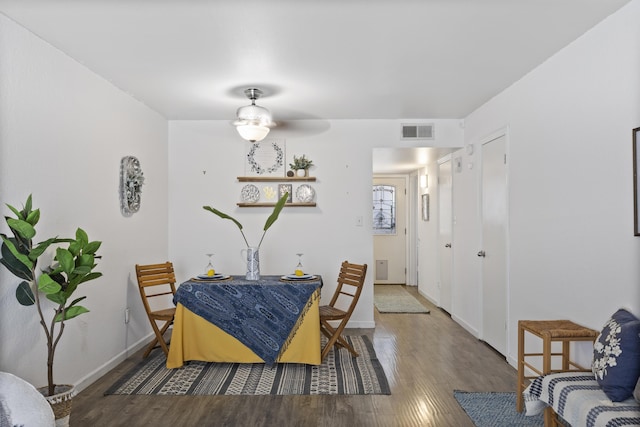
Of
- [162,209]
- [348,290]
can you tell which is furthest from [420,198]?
[162,209]

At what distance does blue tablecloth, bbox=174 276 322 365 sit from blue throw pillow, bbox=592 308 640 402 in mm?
2105

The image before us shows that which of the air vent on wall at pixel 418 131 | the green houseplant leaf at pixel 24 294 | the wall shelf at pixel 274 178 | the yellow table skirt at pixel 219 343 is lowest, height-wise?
the yellow table skirt at pixel 219 343

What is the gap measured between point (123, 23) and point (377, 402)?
2.99 meters

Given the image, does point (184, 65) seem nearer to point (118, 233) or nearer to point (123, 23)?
point (123, 23)

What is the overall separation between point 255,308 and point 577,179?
258 centimetres

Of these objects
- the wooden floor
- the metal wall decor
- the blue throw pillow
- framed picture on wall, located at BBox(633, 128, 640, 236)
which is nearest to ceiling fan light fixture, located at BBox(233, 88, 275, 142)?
the metal wall decor

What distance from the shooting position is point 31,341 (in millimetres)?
2693

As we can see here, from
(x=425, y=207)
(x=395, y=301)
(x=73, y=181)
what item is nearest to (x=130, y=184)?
(x=73, y=181)

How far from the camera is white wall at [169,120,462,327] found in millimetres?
5133

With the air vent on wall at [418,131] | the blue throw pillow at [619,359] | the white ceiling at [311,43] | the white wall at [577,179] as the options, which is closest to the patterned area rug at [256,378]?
the white wall at [577,179]

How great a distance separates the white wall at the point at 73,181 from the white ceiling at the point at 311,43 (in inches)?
8.5

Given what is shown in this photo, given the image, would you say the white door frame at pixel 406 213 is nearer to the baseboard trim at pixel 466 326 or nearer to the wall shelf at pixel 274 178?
the baseboard trim at pixel 466 326

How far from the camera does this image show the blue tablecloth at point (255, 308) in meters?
3.63

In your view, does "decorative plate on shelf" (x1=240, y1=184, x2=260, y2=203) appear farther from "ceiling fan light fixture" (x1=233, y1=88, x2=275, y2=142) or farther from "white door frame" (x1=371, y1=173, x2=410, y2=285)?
"white door frame" (x1=371, y1=173, x2=410, y2=285)
